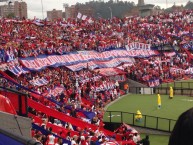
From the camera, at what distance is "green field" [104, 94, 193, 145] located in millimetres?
19641

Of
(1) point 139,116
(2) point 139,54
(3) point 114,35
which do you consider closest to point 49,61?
(1) point 139,116

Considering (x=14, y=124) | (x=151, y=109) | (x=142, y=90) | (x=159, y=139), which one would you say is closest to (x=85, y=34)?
(x=142, y=90)

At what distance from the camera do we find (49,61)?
102 feet

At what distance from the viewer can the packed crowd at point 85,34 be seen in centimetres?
3133

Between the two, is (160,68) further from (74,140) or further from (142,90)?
(74,140)

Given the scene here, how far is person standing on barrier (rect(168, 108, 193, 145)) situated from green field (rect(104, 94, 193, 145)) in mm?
16597

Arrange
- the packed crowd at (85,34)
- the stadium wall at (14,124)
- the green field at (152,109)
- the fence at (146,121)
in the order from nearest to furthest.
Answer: the stadium wall at (14,124) → the fence at (146,121) → the green field at (152,109) → the packed crowd at (85,34)

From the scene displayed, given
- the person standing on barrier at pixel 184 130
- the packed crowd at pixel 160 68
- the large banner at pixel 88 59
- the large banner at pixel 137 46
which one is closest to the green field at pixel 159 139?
the large banner at pixel 88 59

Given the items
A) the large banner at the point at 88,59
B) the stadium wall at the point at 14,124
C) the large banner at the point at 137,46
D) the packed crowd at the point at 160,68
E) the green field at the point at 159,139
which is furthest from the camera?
the large banner at the point at 137,46

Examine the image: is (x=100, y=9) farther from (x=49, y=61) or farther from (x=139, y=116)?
(x=139, y=116)

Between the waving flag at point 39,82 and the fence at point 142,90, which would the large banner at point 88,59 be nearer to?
the waving flag at point 39,82

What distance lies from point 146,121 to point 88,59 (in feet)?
55.0

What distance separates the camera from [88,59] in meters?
36.6

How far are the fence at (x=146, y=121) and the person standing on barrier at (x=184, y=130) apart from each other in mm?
17447
